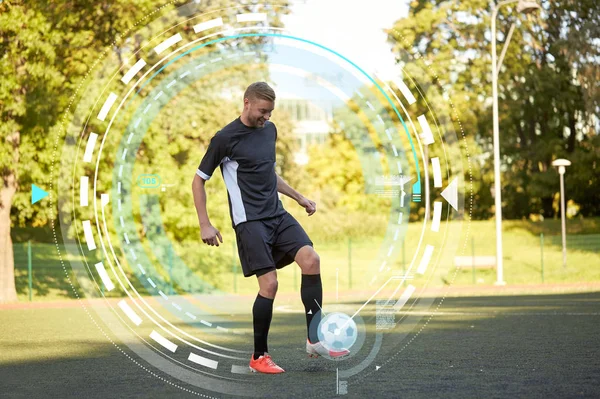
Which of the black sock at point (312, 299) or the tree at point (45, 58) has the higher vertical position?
the tree at point (45, 58)

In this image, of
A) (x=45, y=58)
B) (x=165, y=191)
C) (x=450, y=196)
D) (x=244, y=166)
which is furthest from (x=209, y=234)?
(x=165, y=191)

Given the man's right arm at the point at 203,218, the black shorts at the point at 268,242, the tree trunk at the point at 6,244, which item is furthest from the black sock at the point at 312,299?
the tree trunk at the point at 6,244

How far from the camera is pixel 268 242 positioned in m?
6.67

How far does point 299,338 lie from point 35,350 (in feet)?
8.31

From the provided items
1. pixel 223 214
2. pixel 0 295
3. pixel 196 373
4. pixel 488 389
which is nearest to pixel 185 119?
pixel 223 214

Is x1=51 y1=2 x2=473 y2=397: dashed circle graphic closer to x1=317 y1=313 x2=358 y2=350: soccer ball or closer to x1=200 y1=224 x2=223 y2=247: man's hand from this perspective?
x1=317 y1=313 x2=358 y2=350: soccer ball

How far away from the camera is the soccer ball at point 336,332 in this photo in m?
6.73

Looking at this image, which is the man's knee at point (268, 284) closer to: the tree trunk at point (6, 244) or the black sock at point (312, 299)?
the black sock at point (312, 299)

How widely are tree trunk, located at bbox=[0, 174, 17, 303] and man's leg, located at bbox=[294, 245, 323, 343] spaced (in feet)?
50.6

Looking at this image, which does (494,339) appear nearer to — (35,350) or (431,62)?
(35,350)

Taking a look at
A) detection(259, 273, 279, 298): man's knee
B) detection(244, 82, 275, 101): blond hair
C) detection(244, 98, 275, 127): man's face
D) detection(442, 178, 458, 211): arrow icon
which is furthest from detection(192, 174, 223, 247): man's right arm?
detection(442, 178, 458, 211): arrow icon

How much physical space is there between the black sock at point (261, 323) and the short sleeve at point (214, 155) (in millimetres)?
912

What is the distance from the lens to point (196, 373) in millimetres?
6949

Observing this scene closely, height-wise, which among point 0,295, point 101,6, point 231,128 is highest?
point 101,6
